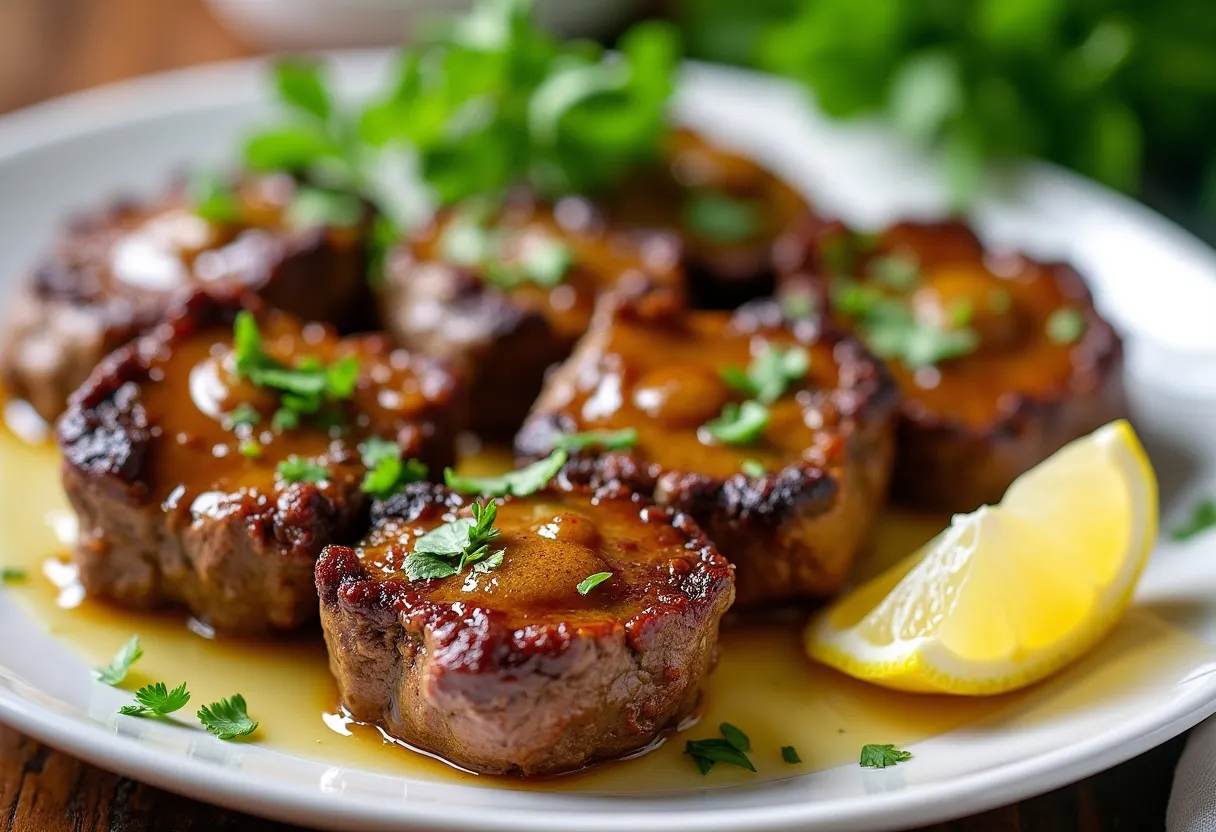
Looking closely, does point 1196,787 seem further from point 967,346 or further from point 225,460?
point 225,460

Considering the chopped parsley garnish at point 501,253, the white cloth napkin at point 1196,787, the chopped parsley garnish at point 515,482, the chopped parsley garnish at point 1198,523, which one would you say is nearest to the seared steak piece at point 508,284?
the chopped parsley garnish at point 501,253

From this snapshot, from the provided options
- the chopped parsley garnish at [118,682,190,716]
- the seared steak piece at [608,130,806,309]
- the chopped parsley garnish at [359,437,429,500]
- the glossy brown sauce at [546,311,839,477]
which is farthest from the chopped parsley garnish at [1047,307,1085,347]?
the chopped parsley garnish at [118,682,190,716]

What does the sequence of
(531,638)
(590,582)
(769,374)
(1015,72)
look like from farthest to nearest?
(1015,72)
(769,374)
(590,582)
(531,638)

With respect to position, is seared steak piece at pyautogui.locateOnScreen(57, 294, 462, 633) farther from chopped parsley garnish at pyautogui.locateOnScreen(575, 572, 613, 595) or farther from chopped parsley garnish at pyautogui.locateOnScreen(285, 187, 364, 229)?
chopped parsley garnish at pyautogui.locateOnScreen(285, 187, 364, 229)

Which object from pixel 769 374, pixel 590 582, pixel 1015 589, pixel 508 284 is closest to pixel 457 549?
pixel 590 582

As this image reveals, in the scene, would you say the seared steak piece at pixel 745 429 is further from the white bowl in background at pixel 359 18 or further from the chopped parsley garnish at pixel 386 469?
the white bowl in background at pixel 359 18
